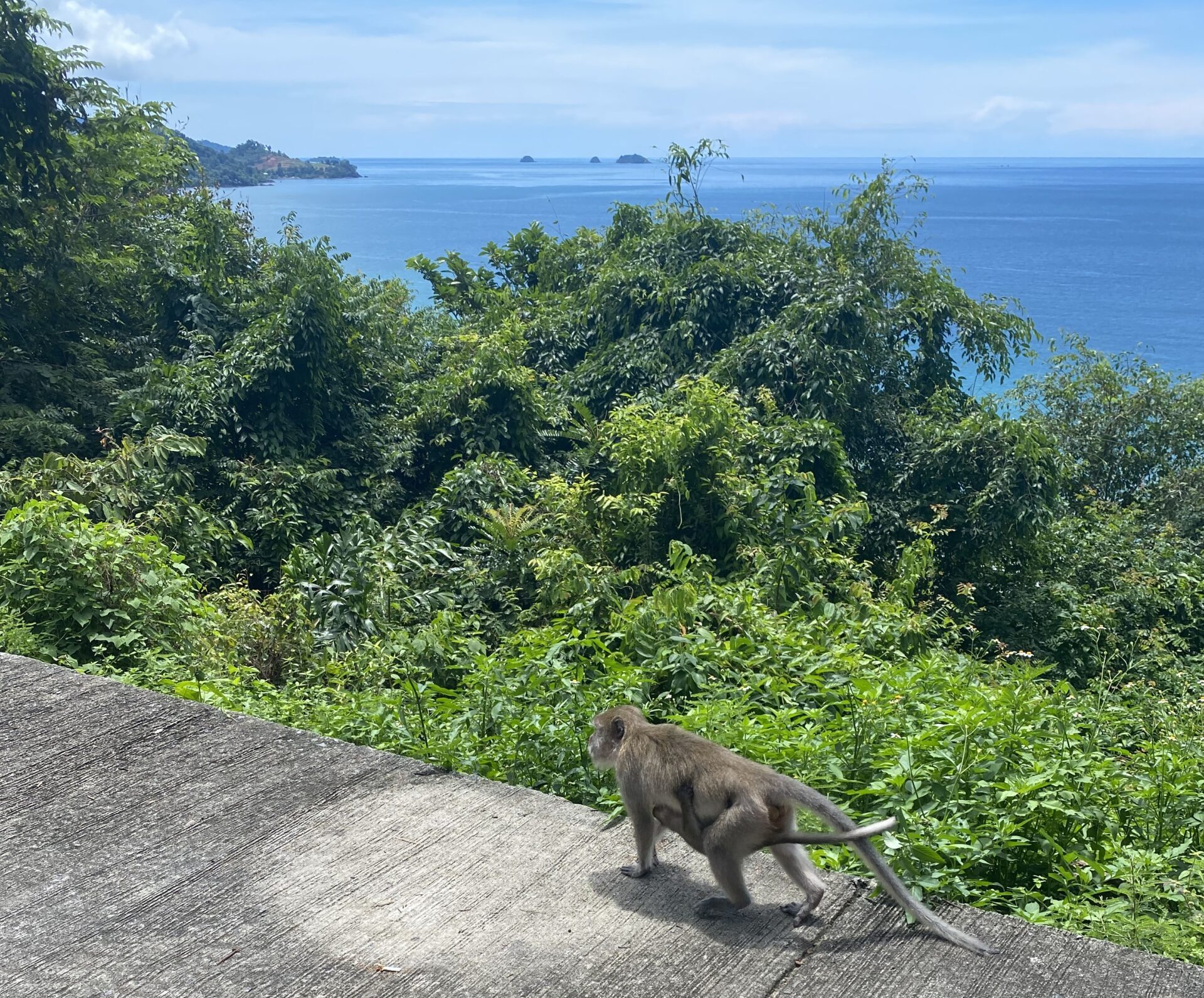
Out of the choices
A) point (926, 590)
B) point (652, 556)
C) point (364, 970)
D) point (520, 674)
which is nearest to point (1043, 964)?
point (364, 970)

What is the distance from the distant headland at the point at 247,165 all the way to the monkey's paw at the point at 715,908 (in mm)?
18046

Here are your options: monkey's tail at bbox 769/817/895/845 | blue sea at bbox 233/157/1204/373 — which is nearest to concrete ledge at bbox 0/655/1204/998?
monkey's tail at bbox 769/817/895/845

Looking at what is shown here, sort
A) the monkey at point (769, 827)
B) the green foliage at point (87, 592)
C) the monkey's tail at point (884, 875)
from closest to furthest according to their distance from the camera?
1. the monkey's tail at point (884, 875)
2. the monkey at point (769, 827)
3. the green foliage at point (87, 592)

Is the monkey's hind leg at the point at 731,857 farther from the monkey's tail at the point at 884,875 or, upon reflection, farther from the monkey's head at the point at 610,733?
the monkey's head at the point at 610,733

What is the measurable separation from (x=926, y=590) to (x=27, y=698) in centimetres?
818

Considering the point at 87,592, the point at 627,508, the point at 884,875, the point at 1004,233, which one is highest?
the point at 1004,233

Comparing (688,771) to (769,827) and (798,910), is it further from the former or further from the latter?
(798,910)

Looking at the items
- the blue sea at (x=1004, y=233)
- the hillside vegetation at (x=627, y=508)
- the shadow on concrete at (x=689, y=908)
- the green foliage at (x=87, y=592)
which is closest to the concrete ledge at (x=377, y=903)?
the shadow on concrete at (x=689, y=908)

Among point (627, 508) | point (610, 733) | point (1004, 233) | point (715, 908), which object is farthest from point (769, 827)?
point (1004, 233)

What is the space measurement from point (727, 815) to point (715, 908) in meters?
0.19

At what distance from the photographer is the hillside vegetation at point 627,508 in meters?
3.58

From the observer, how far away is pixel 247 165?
12344cm

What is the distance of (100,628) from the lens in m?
5.09

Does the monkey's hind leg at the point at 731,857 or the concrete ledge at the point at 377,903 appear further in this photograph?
the monkey's hind leg at the point at 731,857
